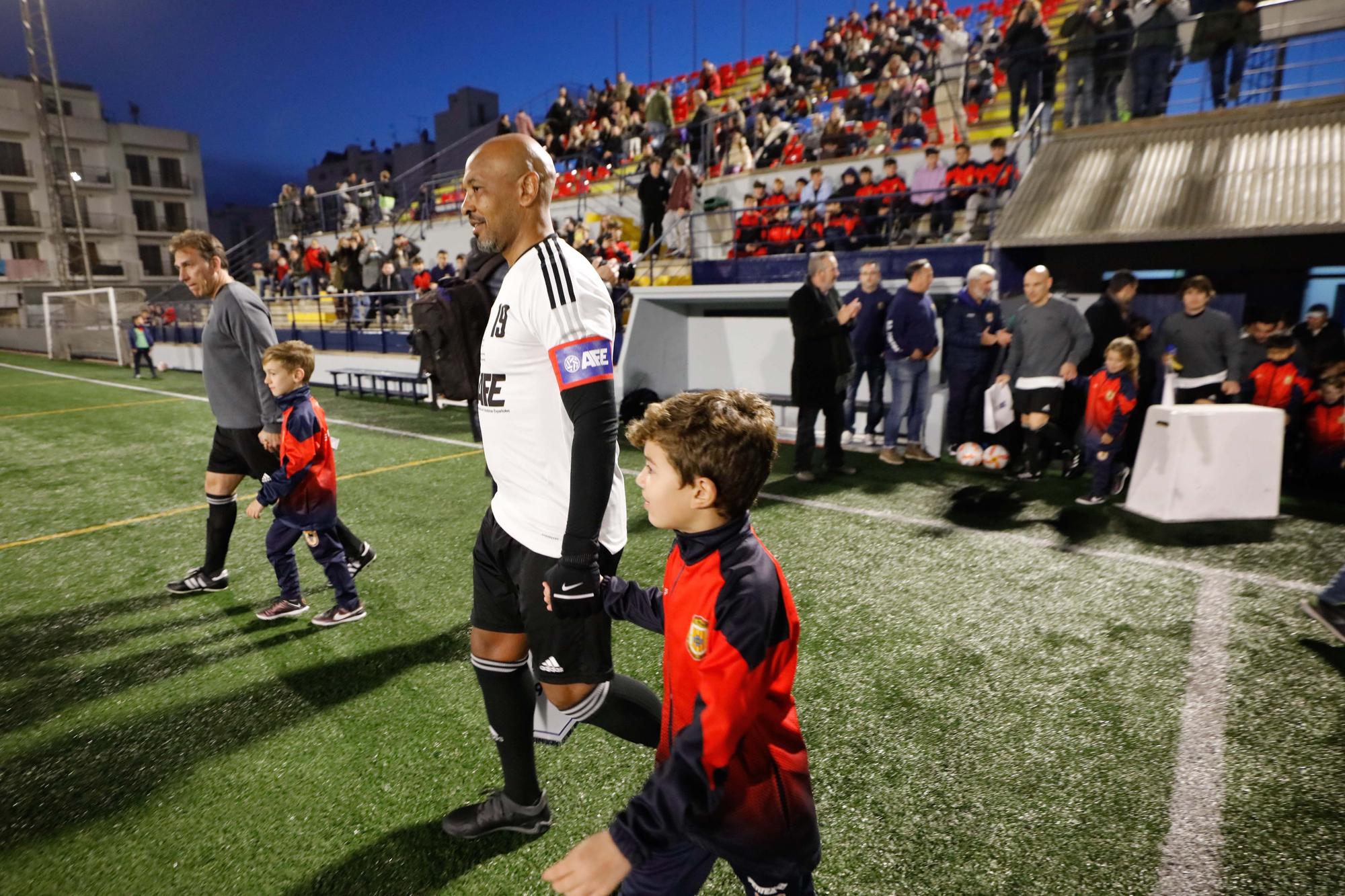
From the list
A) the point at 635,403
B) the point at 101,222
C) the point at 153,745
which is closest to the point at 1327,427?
the point at 635,403

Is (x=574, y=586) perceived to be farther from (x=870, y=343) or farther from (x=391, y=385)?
(x=391, y=385)

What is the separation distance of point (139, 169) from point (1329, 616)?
6381 centimetres

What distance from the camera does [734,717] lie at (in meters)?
1.33

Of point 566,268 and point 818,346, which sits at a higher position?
point 566,268

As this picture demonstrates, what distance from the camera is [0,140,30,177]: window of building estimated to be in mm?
43194

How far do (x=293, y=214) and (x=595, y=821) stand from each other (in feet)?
102

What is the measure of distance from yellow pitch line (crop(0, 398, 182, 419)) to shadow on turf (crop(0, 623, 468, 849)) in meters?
12.0

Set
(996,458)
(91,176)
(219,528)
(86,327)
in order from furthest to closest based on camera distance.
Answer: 1. (91,176)
2. (86,327)
3. (996,458)
4. (219,528)

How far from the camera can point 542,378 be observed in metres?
1.93

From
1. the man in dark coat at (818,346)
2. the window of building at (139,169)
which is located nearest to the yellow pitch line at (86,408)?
the man in dark coat at (818,346)

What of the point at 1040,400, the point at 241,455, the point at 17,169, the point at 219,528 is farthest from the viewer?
the point at 17,169

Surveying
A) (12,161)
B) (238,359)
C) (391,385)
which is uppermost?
(12,161)

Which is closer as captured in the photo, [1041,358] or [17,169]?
[1041,358]

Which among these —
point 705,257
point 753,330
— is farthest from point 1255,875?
point 705,257
